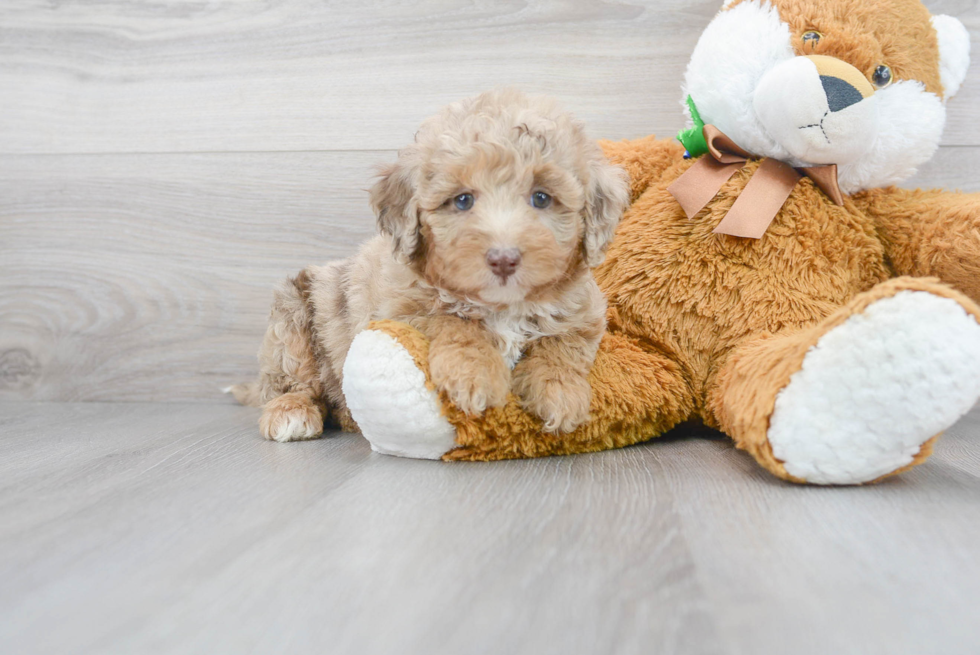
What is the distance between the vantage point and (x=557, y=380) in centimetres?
165

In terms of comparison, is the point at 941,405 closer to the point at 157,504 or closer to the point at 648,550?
the point at 648,550

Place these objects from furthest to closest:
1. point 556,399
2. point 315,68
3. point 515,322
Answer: point 315,68 → point 515,322 → point 556,399

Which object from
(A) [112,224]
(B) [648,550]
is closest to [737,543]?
(B) [648,550]

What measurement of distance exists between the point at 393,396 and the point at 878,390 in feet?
3.05

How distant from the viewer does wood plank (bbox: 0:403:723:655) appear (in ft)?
2.92

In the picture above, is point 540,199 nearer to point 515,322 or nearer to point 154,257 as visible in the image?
point 515,322

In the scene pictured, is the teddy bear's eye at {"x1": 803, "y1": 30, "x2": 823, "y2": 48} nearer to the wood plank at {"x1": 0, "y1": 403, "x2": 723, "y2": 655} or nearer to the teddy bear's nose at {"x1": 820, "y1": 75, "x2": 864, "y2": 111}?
the teddy bear's nose at {"x1": 820, "y1": 75, "x2": 864, "y2": 111}

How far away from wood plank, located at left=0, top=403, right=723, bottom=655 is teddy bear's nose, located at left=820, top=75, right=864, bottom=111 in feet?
2.99

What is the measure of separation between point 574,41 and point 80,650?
220 cm

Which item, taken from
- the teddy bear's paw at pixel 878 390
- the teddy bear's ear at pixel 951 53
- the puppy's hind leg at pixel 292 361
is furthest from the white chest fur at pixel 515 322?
the teddy bear's ear at pixel 951 53

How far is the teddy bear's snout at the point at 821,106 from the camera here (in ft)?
5.49

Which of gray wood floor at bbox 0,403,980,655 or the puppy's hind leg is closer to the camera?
gray wood floor at bbox 0,403,980,655

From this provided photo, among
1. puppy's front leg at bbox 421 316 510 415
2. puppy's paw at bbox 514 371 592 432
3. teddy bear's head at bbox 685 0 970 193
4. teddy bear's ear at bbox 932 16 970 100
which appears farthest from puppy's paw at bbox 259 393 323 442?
teddy bear's ear at bbox 932 16 970 100

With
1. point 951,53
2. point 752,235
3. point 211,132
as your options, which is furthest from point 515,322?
point 211,132
